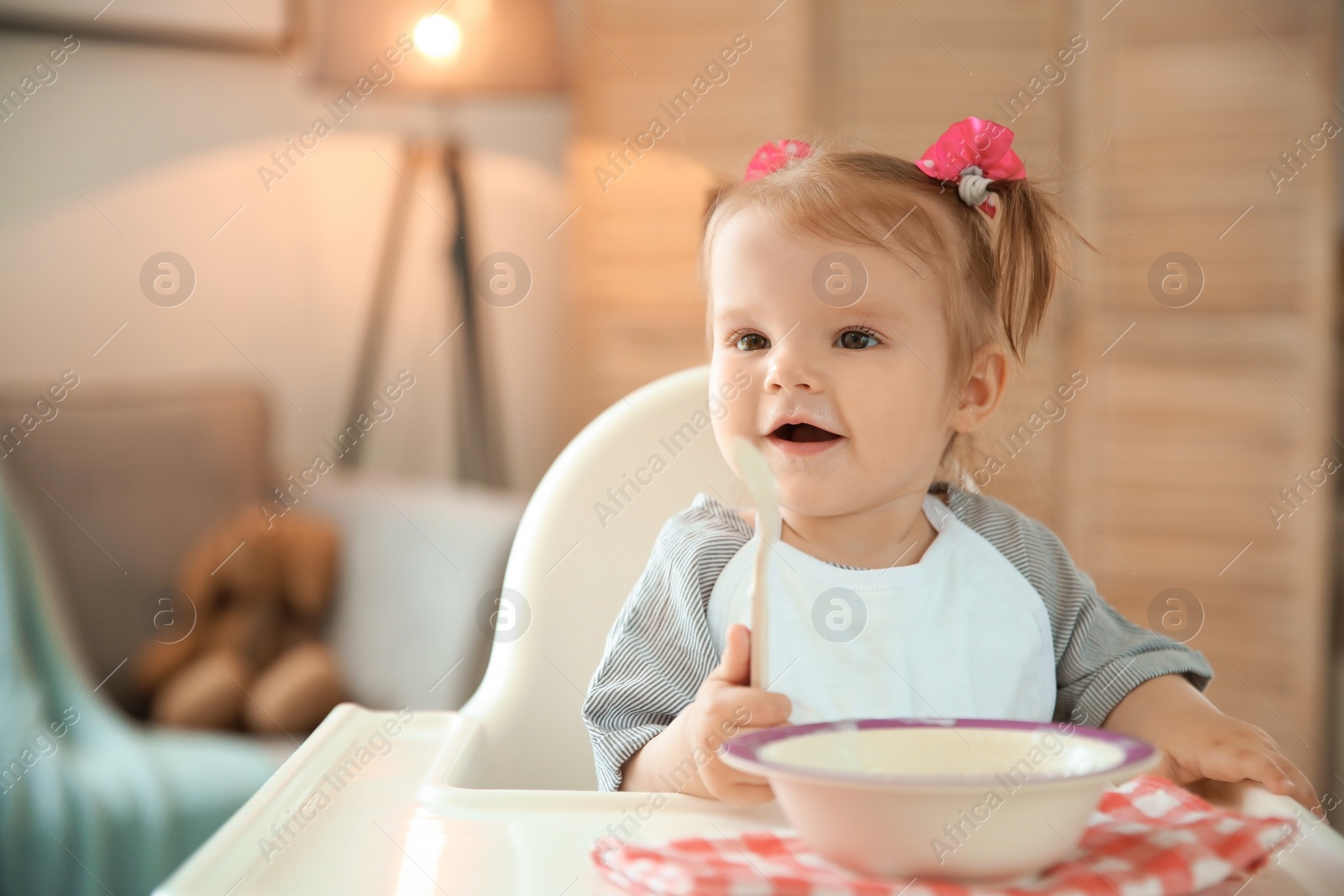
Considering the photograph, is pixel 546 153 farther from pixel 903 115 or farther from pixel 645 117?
pixel 903 115

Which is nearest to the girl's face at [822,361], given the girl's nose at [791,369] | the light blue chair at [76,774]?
the girl's nose at [791,369]

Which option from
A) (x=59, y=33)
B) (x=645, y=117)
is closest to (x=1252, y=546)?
(x=645, y=117)

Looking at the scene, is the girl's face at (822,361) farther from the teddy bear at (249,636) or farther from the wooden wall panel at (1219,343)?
the wooden wall panel at (1219,343)

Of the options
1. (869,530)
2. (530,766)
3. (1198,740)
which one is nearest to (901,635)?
(869,530)

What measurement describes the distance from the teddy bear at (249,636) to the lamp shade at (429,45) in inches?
34.5

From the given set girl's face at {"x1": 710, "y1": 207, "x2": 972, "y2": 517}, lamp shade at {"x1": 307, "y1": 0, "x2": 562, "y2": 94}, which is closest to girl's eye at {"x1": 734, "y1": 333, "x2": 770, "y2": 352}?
girl's face at {"x1": 710, "y1": 207, "x2": 972, "y2": 517}

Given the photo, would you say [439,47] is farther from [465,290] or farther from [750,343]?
[750,343]

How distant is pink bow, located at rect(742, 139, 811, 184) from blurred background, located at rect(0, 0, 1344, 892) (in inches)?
43.2

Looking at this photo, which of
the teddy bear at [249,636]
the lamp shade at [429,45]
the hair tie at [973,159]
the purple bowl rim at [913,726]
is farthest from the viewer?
the lamp shade at [429,45]

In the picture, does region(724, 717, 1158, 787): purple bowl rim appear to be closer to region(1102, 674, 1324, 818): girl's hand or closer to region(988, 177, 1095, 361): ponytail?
region(1102, 674, 1324, 818): girl's hand

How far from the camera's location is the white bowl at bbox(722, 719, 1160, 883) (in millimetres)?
427

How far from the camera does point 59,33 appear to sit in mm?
2221

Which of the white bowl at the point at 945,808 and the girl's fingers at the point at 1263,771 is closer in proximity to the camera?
the white bowl at the point at 945,808

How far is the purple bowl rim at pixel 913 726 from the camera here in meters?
0.43
